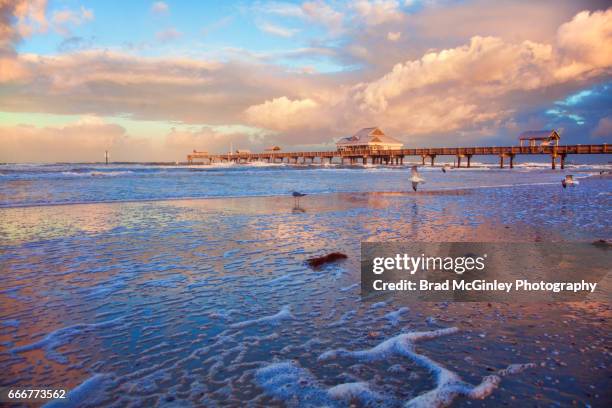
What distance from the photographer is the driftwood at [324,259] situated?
19.2 feet

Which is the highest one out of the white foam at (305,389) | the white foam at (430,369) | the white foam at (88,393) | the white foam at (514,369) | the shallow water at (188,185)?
the shallow water at (188,185)

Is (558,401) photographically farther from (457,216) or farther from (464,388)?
(457,216)

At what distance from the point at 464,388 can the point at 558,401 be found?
0.54 m

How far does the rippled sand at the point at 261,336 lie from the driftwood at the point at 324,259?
16 centimetres

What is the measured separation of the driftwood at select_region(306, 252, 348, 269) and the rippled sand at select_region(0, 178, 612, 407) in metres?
0.16

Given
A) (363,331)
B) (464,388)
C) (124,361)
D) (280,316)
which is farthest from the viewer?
(280,316)

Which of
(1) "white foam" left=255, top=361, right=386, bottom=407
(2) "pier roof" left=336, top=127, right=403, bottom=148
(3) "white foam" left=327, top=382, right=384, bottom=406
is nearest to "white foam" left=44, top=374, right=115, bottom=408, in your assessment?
(1) "white foam" left=255, top=361, right=386, bottom=407

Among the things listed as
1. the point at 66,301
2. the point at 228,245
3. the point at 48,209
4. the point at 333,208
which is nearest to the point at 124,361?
the point at 66,301

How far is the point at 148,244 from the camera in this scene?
746cm

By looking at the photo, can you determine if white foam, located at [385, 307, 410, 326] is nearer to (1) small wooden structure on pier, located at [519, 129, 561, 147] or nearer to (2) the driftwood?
(2) the driftwood

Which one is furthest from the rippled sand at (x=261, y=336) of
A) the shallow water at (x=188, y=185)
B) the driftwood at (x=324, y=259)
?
the shallow water at (x=188, y=185)

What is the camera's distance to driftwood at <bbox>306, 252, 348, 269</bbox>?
230 inches

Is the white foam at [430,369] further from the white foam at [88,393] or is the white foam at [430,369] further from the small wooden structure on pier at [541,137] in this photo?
the small wooden structure on pier at [541,137]

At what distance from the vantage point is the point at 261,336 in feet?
11.4
